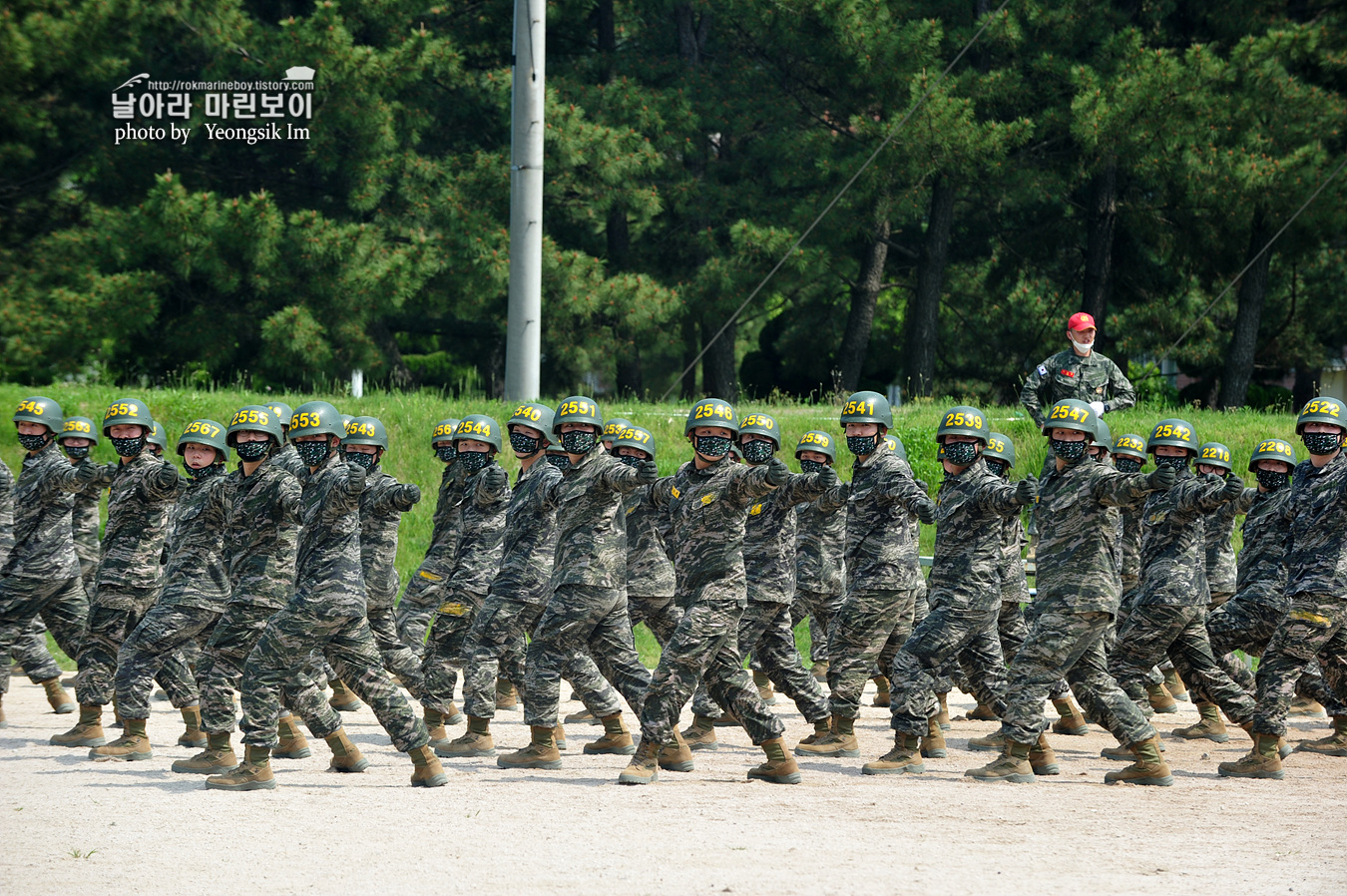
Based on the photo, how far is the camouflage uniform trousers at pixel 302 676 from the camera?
27.0ft

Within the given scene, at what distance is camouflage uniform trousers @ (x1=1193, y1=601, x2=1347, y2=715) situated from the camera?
1023cm

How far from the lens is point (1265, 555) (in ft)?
34.1

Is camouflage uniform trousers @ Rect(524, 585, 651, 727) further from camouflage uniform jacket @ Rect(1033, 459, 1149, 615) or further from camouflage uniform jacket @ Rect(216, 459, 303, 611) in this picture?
camouflage uniform jacket @ Rect(1033, 459, 1149, 615)

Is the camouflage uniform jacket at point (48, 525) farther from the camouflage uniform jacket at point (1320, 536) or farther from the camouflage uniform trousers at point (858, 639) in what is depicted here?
the camouflage uniform jacket at point (1320, 536)

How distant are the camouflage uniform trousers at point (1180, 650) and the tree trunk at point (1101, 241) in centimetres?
1402

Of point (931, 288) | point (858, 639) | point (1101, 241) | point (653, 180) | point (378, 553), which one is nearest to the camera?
point (858, 639)

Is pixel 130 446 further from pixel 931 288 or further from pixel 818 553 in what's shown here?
pixel 931 288

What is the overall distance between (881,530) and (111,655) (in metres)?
5.18

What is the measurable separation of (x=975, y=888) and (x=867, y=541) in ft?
11.9

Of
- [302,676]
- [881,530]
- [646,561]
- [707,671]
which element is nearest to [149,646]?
[302,676]

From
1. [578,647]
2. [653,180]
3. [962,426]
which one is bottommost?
[578,647]

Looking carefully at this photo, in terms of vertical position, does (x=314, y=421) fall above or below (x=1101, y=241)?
below

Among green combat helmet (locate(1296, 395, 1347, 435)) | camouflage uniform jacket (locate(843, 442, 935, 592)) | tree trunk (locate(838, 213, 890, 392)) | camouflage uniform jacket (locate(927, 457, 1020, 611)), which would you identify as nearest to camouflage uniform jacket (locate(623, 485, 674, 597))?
camouflage uniform jacket (locate(843, 442, 935, 592))

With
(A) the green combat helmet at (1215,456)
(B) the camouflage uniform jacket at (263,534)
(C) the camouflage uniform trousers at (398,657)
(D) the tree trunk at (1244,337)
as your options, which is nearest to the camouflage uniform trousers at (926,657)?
(A) the green combat helmet at (1215,456)
